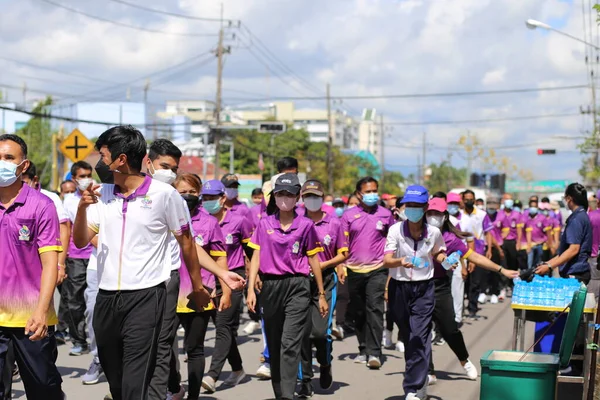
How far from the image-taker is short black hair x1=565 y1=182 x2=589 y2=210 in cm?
1066

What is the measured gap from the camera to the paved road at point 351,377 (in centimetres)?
932

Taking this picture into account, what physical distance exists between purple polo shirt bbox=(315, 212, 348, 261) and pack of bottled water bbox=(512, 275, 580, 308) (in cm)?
229

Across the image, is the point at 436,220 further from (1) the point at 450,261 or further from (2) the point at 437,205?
(1) the point at 450,261

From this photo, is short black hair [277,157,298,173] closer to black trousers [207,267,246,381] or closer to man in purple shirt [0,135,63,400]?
black trousers [207,267,246,381]

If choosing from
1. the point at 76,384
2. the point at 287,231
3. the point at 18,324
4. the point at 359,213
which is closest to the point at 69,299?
the point at 76,384

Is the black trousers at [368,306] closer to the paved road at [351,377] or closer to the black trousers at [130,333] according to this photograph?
the paved road at [351,377]

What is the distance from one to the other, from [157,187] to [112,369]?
1.17 meters

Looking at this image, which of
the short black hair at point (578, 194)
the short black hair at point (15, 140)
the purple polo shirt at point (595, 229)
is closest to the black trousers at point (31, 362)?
the short black hair at point (15, 140)

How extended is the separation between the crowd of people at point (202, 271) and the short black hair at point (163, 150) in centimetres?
1

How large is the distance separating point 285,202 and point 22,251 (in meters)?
2.86

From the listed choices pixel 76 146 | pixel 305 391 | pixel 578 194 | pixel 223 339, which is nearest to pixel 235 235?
pixel 223 339

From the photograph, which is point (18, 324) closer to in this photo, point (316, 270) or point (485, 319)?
point (316, 270)

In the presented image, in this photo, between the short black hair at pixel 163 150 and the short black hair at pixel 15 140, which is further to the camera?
the short black hair at pixel 163 150

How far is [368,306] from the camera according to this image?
11.5m
